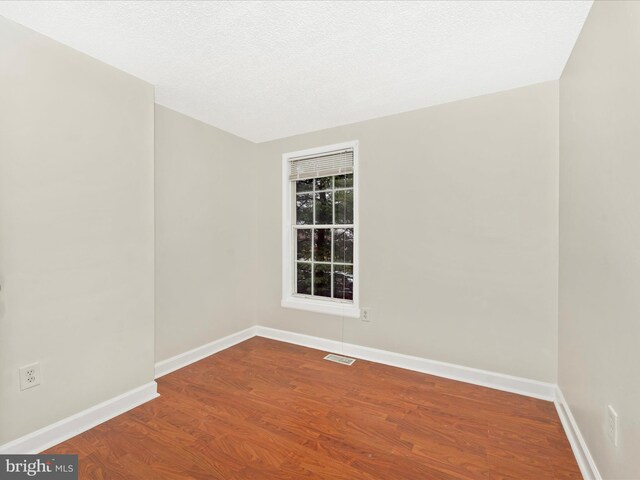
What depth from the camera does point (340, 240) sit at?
3441 millimetres

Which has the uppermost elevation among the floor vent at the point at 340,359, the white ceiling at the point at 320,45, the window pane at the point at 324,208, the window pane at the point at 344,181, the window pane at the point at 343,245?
the white ceiling at the point at 320,45

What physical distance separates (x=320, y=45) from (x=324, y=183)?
68.1 inches

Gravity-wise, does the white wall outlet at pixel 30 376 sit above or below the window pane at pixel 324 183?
below

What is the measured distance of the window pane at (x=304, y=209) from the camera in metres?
3.70

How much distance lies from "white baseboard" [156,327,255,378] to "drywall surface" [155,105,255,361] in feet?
0.17

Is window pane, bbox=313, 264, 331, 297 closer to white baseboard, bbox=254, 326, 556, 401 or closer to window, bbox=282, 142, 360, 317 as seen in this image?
window, bbox=282, 142, 360, 317

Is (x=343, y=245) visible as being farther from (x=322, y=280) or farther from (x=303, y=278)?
(x=303, y=278)

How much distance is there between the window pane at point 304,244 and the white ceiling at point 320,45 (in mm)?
1498

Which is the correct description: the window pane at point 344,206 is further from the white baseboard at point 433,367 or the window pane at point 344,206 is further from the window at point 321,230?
the white baseboard at point 433,367

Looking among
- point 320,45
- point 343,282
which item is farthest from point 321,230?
point 320,45

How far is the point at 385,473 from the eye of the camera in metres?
1.63

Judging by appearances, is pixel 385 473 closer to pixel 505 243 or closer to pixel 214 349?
pixel 505 243

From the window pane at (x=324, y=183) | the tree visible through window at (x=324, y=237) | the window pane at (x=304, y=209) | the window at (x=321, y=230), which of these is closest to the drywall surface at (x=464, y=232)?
the window at (x=321, y=230)

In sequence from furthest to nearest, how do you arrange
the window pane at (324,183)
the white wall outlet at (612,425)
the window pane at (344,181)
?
the window pane at (324,183) < the window pane at (344,181) < the white wall outlet at (612,425)
